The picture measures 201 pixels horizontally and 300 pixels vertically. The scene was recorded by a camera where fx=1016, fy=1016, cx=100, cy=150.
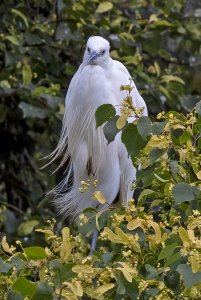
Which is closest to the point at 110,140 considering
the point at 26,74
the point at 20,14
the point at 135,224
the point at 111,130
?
the point at 111,130

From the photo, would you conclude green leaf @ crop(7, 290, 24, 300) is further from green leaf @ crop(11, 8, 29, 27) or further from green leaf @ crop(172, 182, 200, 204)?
green leaf @ crop(11, 8, 29, 27)

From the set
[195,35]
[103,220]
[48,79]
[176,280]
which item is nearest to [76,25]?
[48,79]

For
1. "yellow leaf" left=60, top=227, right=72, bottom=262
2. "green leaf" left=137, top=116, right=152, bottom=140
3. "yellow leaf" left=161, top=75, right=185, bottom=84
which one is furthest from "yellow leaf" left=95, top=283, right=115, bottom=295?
"yellow leaf" left=161, top=75, right=185, bottom=84

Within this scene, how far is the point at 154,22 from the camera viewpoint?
4.13 m

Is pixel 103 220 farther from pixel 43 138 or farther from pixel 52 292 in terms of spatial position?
pixel 43 138

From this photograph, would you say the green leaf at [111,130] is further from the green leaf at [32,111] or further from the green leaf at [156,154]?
the green leaf at [32,111]

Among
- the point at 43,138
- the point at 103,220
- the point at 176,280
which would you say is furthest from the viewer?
the point at 43,138

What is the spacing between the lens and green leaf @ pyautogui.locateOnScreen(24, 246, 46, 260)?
1937 millimetres

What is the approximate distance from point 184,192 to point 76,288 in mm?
315

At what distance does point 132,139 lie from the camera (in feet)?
7.09

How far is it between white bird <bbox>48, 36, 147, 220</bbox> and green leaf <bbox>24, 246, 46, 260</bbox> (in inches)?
51.4

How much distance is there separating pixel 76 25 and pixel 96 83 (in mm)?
764

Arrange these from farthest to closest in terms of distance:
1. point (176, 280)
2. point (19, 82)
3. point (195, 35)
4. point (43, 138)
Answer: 1. point (43, 138)
2. point (195, 35)
3. point (19, 82)
4. point (176, 280)

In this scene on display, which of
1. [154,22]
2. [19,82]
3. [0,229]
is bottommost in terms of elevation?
[0,229]
